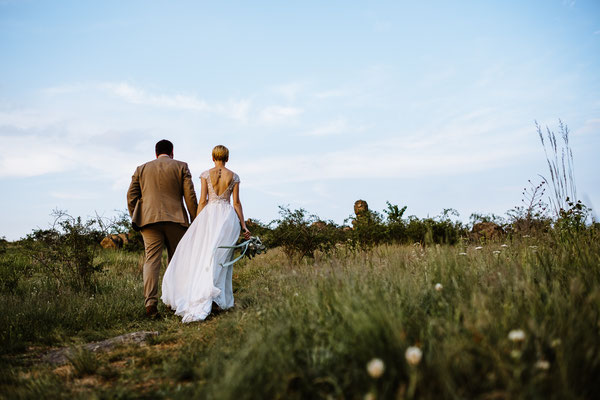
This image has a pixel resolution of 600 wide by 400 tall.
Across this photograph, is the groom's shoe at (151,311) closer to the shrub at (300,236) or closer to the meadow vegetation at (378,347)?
the meadow vegetation at (378,347)

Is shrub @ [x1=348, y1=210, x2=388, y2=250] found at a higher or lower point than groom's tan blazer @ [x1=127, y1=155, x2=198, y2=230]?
lower

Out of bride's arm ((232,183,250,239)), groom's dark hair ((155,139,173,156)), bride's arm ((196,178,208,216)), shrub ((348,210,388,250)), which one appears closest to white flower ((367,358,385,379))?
bride's arm ((232,183,250,239))

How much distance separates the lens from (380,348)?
2385mm

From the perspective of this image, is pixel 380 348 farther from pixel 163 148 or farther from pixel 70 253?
pixel 70 253

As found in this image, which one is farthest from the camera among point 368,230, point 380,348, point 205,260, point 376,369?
point 368,230

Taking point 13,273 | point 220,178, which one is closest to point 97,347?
point 220,178

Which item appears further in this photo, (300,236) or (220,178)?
(300,236)

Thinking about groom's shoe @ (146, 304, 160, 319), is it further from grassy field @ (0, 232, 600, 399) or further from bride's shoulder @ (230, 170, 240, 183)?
bride's shoulder @ (230, 170, 240, 183)

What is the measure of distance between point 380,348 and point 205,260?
473 cm

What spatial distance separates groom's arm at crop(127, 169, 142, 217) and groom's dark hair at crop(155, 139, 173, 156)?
52 cm

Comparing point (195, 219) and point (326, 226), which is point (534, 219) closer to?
point (326, 226)

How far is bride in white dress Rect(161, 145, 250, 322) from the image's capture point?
6449 millimetres

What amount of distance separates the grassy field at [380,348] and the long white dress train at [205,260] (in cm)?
130

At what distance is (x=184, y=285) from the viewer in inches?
264
